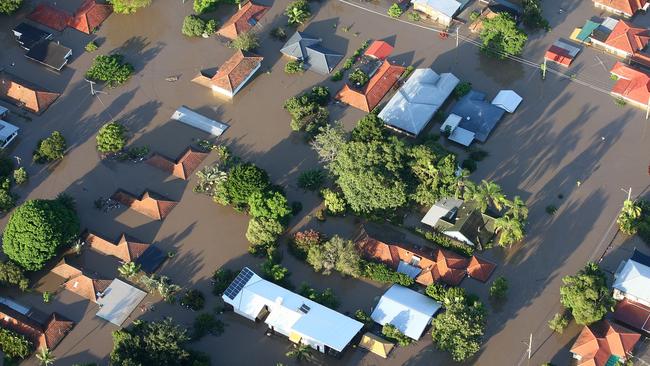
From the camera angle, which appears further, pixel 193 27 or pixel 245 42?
pixel 193 27

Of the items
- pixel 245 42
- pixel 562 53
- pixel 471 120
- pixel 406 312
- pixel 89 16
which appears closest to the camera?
pixel 406 312

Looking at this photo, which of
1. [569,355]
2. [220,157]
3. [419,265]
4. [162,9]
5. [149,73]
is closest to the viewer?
[569,355]

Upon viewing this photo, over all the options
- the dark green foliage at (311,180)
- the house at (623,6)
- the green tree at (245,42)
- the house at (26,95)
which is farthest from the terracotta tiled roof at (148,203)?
the house at (623,6)

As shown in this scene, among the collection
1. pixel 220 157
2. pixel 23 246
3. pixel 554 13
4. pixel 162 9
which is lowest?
pixel 23 246

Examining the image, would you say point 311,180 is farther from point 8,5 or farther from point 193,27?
point 8,5

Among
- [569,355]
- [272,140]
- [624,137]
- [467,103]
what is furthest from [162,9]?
[569,355]

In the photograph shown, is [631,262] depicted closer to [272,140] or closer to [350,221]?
[350,221]

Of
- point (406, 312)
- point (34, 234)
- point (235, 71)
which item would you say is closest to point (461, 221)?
point (406, 312)

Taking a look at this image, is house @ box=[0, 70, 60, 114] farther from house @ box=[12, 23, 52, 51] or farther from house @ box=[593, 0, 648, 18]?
house @ box=[593, 0, 648, 18]
